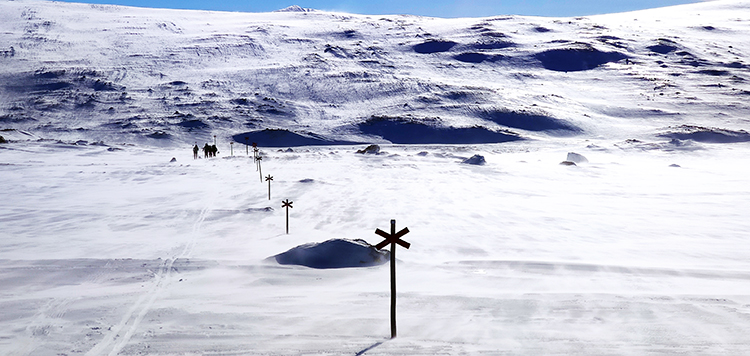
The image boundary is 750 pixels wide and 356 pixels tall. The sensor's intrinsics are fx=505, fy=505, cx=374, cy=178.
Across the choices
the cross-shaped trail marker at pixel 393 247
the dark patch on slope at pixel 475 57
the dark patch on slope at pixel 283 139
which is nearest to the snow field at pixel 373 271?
the cross-shaped trail marker at pixel 393 247

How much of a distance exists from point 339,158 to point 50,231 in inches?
785

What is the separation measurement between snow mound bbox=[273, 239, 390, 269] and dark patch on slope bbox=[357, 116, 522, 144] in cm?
3681

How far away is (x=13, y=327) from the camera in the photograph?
19.9ft

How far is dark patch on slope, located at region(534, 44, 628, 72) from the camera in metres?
69.3

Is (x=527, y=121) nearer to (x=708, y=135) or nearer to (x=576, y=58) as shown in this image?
(x=708, y=135)

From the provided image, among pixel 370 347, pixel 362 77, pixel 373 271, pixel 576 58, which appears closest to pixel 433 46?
pixel 362 77

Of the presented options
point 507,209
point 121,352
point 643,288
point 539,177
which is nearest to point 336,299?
point 121,352

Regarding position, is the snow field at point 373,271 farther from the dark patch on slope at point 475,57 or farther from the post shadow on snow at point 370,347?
the dark patch on slope at point 475,57

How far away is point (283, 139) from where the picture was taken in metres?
44.3

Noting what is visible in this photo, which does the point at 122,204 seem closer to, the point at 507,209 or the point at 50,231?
the point at 50,231

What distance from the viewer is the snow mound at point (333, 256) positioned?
8.84 meters

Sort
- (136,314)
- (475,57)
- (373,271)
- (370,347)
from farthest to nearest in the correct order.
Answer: (475,57)
(373,271)
(136,314)
(370,347)

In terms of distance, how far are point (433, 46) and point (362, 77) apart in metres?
17.4

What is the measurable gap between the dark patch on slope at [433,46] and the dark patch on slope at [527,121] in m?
23.3
